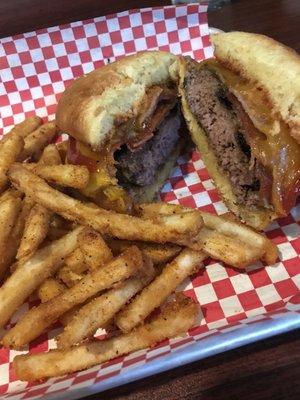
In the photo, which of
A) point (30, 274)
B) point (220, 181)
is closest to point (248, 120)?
point (220, 181)

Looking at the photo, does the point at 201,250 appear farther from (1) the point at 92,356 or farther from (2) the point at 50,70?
(2) the point at 50,70

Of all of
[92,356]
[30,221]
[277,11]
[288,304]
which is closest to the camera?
[92,356]

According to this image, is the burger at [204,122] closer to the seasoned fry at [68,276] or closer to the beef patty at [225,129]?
the beef patty at [225,129]

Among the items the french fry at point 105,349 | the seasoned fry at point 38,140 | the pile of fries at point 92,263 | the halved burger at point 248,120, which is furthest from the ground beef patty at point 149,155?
the french fry at point 105,349

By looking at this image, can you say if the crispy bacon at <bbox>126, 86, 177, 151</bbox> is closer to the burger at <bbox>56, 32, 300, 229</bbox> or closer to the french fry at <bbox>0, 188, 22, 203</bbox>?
the burger at <bbox>56, 32, 300, 229</bbox>

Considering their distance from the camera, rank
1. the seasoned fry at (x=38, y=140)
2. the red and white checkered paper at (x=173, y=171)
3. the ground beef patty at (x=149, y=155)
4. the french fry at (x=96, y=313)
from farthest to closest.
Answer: the seasoned fry at (x=38, y=140), the ground beef patty at (x=149, y=155), the red and white checkered paper at (x=173, y=171), the french fry at (x=96, y=313)

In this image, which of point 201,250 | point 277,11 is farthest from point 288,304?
point 277,11
